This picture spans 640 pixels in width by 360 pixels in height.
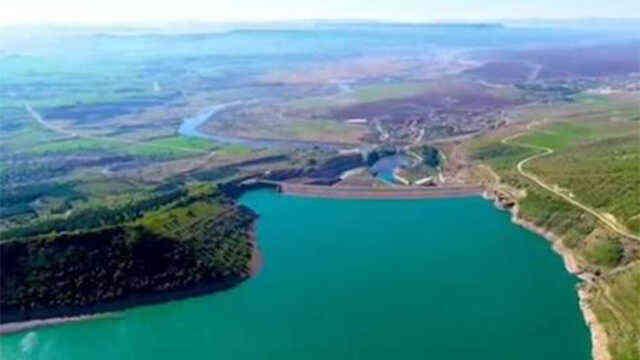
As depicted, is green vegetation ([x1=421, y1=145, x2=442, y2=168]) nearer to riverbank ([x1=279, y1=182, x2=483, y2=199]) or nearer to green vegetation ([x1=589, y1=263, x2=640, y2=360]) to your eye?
riverbank ([x1=279, y1=182, x2=483, y2=199])

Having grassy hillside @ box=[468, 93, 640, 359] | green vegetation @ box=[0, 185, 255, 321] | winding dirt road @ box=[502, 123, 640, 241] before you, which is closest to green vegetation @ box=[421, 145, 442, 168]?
grassy hillside @ box=[468, 93, 640, 359]

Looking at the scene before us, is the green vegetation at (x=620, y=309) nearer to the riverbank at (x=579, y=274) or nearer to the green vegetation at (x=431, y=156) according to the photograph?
the riverbank at (x=579, y=274)

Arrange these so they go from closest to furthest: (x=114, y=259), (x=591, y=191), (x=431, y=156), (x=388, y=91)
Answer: (x=114, y=259)
(x=591, y=191)
(x=431, y=156)
(x=388, y=91)

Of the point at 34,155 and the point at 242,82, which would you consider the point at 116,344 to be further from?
the point at 242,82

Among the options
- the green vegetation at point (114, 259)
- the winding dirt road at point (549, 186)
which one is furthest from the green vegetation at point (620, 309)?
the green vegetation at point (114, 259)

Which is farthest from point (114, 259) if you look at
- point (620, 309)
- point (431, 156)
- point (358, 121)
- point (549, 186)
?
point (358, 121)

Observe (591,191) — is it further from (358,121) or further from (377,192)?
(358,121)
